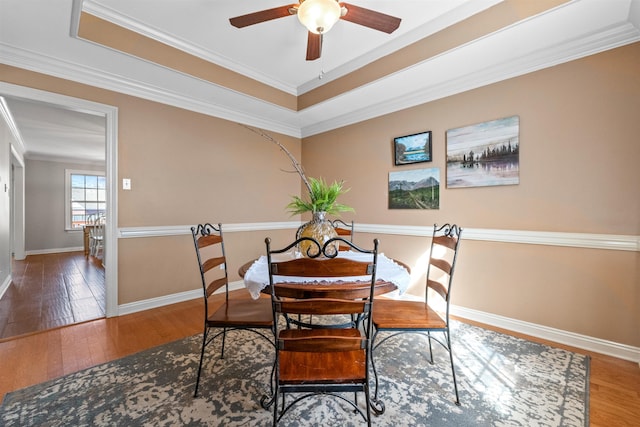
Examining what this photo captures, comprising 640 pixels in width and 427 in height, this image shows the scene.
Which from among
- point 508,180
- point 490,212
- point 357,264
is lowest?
point 357,264

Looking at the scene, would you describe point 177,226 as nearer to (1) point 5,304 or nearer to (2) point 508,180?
(1) point 5,304

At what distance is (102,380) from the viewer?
1.74 m

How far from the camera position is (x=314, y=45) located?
2.04 m

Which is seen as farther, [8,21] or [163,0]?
→ [163,0]

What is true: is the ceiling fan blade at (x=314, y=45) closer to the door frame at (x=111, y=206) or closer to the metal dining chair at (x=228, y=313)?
the metal dining chair at (x=228, y=313)

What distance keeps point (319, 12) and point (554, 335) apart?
120 inches

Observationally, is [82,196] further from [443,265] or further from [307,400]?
[443,265]

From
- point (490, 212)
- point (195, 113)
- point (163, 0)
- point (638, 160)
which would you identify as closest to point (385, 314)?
point (490, 212)

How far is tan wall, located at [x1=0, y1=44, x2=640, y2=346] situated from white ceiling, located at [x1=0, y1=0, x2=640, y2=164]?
0.40 feet

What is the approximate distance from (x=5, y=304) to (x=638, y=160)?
6176mm

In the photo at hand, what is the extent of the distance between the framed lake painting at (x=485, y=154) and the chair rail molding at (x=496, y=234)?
479 millimetres

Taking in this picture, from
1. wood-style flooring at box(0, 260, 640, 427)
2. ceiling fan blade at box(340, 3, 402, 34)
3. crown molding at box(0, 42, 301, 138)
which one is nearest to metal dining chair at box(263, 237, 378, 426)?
wood-style flooring at box(0, 260, 640, 427)

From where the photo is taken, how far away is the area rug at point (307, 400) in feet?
4.66

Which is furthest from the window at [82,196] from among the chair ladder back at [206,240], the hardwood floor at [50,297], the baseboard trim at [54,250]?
the chair ladder back at [206,240]
